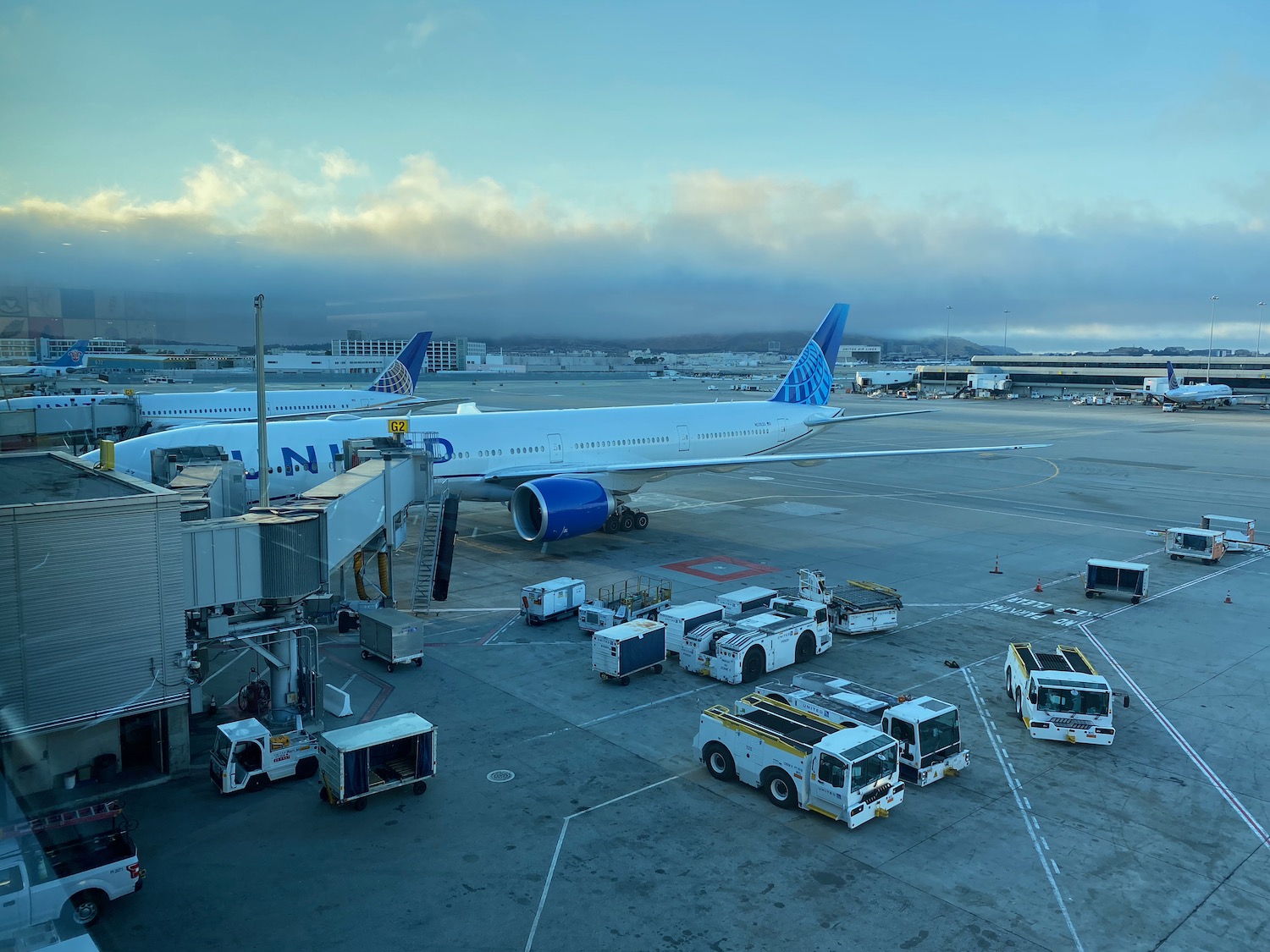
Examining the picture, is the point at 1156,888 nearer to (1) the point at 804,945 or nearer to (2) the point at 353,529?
(1) the point at 804,945

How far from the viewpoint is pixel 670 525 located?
34875 millimetres

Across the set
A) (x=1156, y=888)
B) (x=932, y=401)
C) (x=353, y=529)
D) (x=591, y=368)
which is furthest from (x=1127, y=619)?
(x=591, y=368)

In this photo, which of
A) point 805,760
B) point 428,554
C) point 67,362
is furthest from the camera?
point 428,554

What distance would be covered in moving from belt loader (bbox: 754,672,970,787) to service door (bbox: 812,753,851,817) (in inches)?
68.6

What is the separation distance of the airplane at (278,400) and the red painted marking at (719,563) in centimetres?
2642

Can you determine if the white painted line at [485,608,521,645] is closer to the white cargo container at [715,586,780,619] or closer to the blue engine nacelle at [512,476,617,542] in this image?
the blue engine nacelle at [512,476,617,542]

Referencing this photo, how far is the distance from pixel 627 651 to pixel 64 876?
10.3 m

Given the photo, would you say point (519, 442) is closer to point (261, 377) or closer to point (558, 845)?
point (261, 377)

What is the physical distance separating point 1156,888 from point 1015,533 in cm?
2469

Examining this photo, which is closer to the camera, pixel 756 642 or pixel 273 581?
pixel 273 581

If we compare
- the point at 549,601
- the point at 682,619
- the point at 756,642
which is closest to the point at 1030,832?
the point at 756,642

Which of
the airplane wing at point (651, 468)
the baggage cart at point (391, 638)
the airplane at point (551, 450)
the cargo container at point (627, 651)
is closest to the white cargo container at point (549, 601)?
the baggage cart at point (391, 638)

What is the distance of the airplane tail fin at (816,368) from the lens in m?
42.9

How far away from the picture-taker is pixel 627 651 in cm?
1794
